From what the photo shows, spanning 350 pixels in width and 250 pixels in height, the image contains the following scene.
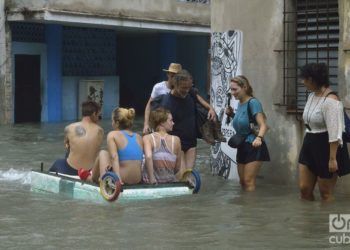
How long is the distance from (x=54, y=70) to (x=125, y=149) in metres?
16.0

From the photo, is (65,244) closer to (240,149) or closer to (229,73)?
(240,149)

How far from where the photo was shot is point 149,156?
8648 mm

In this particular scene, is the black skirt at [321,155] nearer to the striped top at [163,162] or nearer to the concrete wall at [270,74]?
the striped top at [163,162]

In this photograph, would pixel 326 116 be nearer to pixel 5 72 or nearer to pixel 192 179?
pixel 192 179

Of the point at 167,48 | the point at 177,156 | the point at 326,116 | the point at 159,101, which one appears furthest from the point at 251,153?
the point at 167,48

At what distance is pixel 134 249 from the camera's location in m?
6.46

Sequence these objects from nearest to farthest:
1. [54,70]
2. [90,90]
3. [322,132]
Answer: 1. [322,132]
2. [54,70]
3. [90,90]

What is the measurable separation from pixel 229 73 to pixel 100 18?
12.8 m

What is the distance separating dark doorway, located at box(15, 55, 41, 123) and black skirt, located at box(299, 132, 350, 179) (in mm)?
16522

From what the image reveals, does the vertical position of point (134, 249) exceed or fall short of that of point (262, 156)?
it falls short

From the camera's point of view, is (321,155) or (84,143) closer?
(321,155)

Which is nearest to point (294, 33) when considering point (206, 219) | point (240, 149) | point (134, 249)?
point (240, 149)

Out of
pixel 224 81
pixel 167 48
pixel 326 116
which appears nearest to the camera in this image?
pixel 326 116

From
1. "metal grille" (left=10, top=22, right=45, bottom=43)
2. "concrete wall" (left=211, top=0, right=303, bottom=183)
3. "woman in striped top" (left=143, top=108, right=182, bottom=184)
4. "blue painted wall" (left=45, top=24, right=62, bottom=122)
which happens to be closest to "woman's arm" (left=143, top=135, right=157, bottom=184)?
"woman in striped top" (left=143, top=108, right=182, bottom=184)
